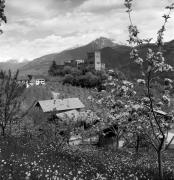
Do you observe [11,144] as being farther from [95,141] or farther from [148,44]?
[95,141]

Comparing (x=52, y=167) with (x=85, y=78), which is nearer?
(x=52, y=167)

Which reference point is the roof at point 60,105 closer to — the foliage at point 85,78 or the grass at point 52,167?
the foliage at point 85,78

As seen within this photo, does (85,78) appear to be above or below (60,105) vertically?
above

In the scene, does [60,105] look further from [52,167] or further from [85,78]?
[52,167]

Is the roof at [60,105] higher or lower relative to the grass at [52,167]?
lower

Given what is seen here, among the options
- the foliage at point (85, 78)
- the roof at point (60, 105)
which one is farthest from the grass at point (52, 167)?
the foliage at point (85, 78)

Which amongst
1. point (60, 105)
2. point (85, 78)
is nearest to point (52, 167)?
point (60, 105)

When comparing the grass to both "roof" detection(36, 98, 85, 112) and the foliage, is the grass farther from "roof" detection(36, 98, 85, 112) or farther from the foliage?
the foliage

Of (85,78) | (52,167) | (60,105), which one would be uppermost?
(85,78)

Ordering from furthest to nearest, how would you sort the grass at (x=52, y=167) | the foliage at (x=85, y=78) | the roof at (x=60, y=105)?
the foliage at (x=85, y=78) < the roof at (x=60, y=105) < the grass at (x=52, y=167)

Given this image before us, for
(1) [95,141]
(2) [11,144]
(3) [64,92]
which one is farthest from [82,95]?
(2) [11,144]

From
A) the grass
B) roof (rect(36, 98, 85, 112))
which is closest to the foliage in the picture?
roof (rect(36, 98, 85, 112))

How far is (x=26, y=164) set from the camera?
8.93m

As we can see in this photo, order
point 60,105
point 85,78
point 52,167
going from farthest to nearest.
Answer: point 85,78 → point 60,105 → point 52,167
